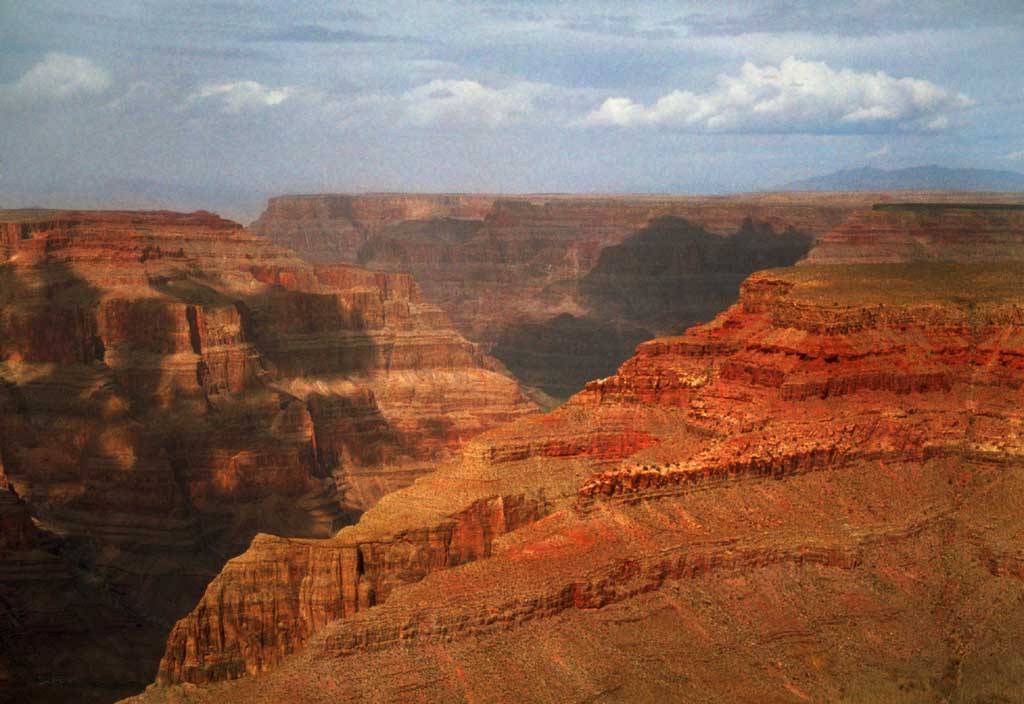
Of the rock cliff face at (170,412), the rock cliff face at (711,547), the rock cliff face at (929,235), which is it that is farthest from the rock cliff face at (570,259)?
the rock cliff face at (711,547)

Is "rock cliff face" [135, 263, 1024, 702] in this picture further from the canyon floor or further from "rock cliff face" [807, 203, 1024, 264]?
"rock cliff face" [807, 203, 1024, 264]

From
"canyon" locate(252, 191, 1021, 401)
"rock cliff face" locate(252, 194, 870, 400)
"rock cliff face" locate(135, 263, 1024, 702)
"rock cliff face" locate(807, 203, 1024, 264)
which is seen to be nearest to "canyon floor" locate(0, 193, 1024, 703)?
"rock cliff face" locate(135, 263, 1024, 702)

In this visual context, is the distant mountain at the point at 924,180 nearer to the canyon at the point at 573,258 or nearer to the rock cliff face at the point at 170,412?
the canyon at the point at 573,258

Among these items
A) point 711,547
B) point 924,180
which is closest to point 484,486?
point 711,547

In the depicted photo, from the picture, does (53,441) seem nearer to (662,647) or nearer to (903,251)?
(662,647)

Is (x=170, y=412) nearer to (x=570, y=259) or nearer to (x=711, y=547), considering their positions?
(x=711, y=547)
